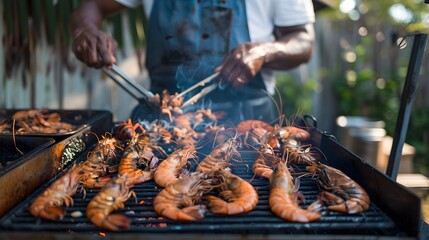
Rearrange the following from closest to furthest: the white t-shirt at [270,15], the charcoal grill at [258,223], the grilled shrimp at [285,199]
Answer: the charcoal grill at [258,223] → the grilled shrimp at [285,199] → the white t-shirt at [270,15]

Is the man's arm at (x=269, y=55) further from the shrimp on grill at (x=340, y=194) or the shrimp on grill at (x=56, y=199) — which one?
the shrimp on grill at (x=56, y=199)

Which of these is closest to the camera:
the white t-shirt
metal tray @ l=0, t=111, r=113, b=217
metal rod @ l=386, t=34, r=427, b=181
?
metal tray @ l=0, t=111, r=113, b=217

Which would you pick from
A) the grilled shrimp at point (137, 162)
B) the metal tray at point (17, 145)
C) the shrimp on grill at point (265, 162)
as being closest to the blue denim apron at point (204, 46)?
the shrimp on grill at point (265, 162)

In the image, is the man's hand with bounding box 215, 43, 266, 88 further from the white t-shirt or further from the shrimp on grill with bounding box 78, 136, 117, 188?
the shrimp on grill with bounding box 78, 136, 117, 188

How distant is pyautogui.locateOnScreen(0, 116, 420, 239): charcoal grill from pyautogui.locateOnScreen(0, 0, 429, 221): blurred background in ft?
4.22

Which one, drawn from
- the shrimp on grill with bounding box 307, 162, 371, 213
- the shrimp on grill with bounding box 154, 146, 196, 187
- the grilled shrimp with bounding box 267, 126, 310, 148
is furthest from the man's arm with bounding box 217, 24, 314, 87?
the shrimp on grill with bounding box 307, 162, 371, 213

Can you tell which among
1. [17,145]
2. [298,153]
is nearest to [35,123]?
[17,145]

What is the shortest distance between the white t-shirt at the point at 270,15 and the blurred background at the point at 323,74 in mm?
932

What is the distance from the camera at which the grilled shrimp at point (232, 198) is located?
1.94 meters

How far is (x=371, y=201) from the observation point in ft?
7.08

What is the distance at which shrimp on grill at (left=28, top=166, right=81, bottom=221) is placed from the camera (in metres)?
1.88

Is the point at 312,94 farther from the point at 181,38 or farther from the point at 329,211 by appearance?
the point at 329,211

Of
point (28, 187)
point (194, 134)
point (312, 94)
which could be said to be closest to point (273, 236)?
point (28, 187)

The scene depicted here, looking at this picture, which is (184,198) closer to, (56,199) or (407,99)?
(56,199)
